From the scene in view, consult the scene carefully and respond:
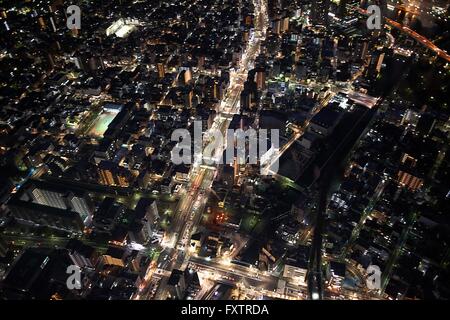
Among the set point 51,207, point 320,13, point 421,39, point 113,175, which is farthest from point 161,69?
point 421,39

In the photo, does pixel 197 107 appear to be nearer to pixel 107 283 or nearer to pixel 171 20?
pixel 107 283

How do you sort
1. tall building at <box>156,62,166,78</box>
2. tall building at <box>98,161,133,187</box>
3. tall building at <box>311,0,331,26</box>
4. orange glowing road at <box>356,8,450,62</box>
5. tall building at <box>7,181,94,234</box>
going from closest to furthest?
tall building at <box>7,181,94,234</box>, tall building at <box>98,161,133,187</box>, tall building at <box>156,62,166,78</box>, orange glowing road at <box>356,8,450,62</box>, tall building at <box>311,0,331,26</box>

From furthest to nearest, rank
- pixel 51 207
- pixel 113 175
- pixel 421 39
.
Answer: pixel 421 39 → pixel 113 175 → pixel 51 207

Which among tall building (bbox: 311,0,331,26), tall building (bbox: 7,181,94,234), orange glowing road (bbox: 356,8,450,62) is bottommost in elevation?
tall building (bbox: 7,181,94,234)

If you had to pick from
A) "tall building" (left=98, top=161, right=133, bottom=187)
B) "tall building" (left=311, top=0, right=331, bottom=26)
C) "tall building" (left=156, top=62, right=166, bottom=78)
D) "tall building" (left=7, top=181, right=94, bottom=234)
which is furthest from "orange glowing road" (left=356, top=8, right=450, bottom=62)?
"tall building" (left=7, top=181, right=94, bottom=234)

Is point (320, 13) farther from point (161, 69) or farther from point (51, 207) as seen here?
point (51, 207)

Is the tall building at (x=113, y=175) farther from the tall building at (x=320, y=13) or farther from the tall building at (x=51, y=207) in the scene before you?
the tall building at (x=320, y=13)

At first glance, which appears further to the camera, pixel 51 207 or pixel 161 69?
pixel 161 69

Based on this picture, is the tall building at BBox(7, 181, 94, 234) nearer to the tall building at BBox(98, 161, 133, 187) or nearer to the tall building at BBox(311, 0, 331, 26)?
the tall building at BBox(98, 161, 133, 187)
